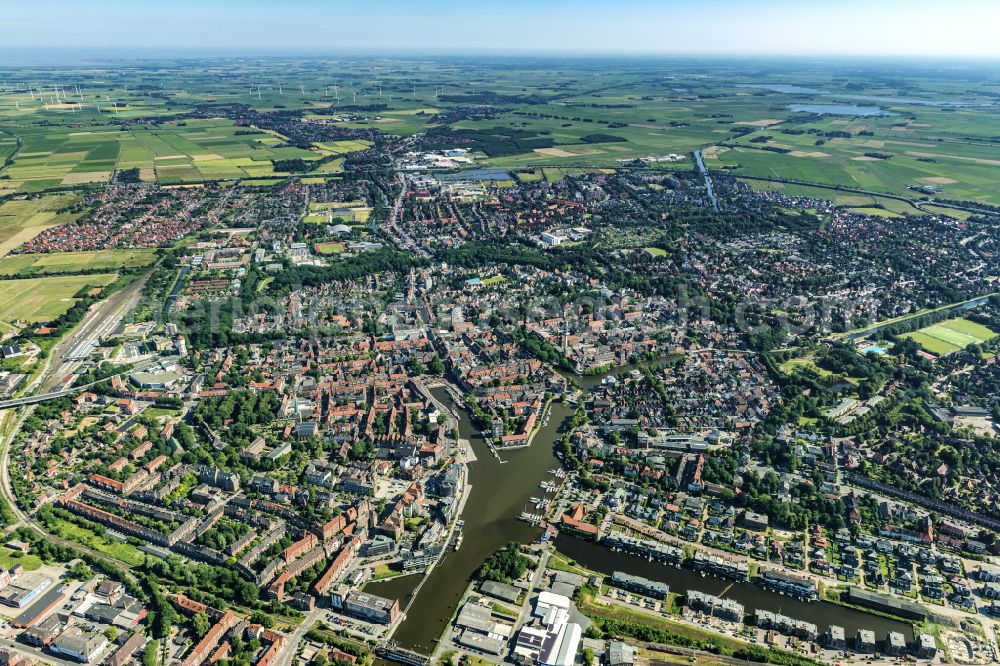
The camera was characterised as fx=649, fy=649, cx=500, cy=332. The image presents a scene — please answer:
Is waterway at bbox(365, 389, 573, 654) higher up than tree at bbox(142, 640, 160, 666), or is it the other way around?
waterway at bbox(365, 389, 573, 654)

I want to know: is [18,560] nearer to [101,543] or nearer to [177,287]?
[101,543]

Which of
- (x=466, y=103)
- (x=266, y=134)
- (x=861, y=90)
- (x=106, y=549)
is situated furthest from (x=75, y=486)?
(x=861, y=90)

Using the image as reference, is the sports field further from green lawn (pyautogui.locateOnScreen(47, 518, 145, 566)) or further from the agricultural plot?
the agricultural plot

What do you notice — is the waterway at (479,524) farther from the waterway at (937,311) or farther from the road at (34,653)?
the waterway at (937,311)

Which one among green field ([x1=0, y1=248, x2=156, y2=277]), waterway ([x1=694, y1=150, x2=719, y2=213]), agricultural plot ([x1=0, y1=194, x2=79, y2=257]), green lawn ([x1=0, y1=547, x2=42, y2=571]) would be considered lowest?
green lawn ([x1=0, y1=547, x2=42, y2=571])

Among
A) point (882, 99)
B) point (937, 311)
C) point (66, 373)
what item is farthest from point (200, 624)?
point (882, 99)

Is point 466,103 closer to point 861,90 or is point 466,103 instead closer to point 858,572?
point 861,90

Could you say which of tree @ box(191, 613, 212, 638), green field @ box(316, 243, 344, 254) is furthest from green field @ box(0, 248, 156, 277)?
tree @ box(191, 613, 212, 638)
